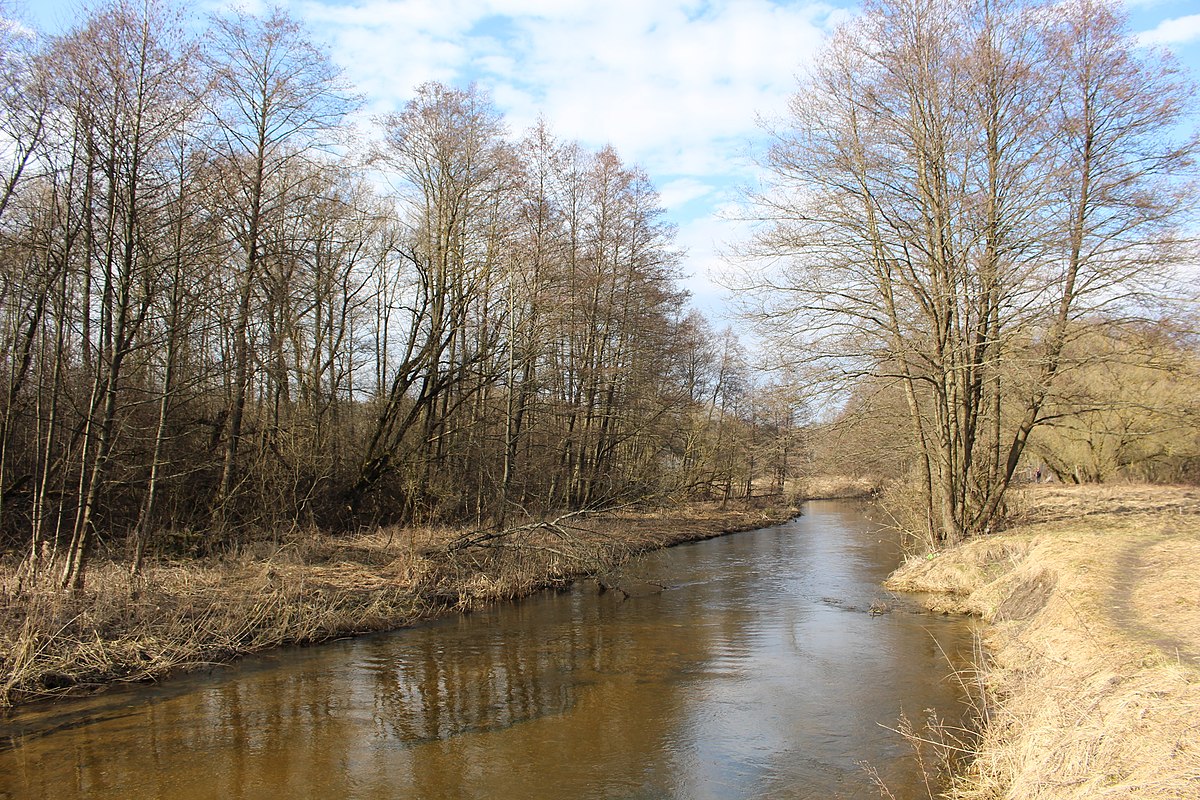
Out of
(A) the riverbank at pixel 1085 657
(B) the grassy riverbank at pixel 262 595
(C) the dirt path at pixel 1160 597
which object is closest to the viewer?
(A) the riverbank at pixel 1085 657

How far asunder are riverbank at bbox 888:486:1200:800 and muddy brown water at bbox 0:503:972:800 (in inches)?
38.1

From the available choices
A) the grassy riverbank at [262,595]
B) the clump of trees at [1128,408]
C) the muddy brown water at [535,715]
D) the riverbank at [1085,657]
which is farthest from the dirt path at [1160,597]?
the grassy riverbank at [262,595]

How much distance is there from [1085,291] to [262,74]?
1885 cm

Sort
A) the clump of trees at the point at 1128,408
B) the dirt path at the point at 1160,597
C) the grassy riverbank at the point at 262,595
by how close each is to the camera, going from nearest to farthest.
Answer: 1. the dirt path at the point at 1160,597
2. the grassy riverbank at the point at 262,595
3. the clump of trees at the point at 1128,408

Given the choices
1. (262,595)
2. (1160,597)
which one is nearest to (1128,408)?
(1160,597)

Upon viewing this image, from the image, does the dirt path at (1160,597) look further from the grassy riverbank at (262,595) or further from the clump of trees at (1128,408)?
the grassy riverbank at (262,595)

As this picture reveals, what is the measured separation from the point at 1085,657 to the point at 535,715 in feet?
19.2

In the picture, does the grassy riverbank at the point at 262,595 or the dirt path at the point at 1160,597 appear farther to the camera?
the grassy riverbank at the point at 262,595

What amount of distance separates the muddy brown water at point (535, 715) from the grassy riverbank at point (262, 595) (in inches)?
19.9

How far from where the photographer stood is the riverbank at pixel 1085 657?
472 cm

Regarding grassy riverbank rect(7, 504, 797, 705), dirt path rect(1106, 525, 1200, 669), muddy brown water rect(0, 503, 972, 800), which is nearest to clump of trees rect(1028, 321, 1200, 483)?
dirt path rect(1106, 525, 1200, 669)

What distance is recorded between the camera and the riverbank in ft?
15.5

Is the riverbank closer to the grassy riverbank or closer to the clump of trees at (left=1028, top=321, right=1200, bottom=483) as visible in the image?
the clump of trees at (left=1028, top=321, right=1200, bottom=483)

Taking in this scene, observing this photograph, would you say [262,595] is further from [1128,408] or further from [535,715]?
[1128,408]
